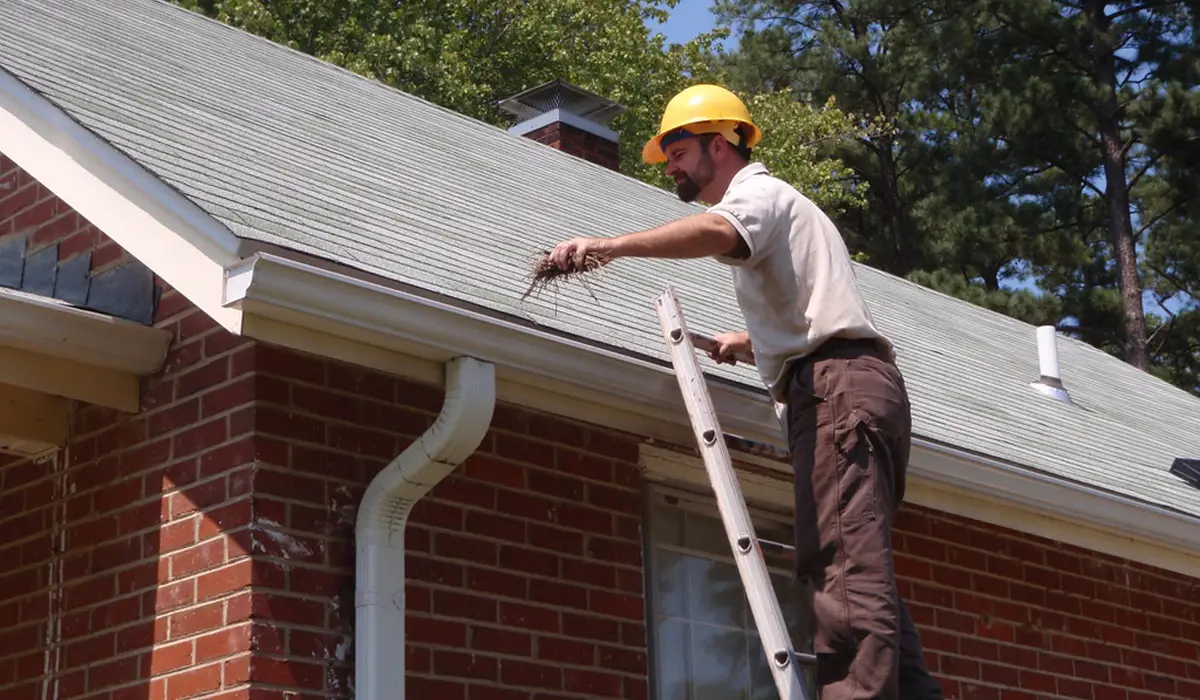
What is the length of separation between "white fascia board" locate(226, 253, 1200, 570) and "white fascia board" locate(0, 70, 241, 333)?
0.18 m

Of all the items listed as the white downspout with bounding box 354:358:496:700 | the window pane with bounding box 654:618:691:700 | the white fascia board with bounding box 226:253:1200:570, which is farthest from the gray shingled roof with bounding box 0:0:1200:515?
the window pane with bounding box 654:618:691:700

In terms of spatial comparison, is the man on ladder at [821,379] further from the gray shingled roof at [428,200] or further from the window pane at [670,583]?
the window pane at [670,583]

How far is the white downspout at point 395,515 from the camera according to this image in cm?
484

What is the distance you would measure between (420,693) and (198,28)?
5.04 metres

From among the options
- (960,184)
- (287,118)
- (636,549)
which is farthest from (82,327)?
(960,184)

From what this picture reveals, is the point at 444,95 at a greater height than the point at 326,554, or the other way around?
the point at 444,95

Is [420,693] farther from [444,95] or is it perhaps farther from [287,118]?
[444,95]

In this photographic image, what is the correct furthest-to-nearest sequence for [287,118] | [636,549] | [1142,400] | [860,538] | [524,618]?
[1142,400]
[287,118]
[636,549]
[524,618]
[860,538]

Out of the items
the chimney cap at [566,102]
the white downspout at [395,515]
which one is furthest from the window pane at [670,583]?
the chimney cap at [566,102]

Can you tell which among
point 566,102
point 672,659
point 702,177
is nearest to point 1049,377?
point 566,102

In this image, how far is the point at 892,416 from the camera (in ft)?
15.0

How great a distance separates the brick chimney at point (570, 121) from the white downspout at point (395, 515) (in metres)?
6.96

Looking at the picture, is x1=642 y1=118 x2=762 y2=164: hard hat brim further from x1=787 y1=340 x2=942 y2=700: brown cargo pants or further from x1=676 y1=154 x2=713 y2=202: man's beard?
x1=787 y1=340 x2=942 y2=700: brown cargo pants

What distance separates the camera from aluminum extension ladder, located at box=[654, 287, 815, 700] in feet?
14.0
